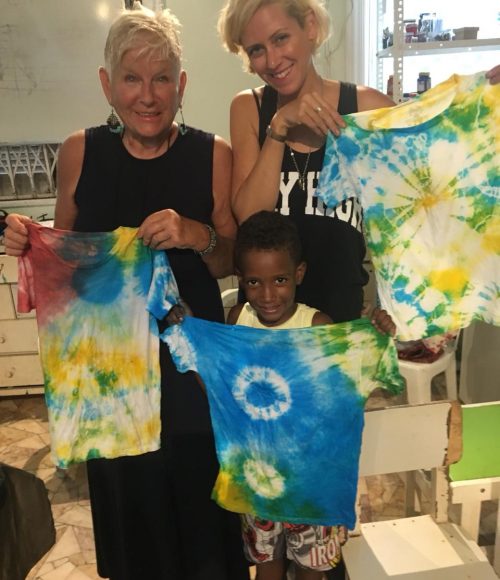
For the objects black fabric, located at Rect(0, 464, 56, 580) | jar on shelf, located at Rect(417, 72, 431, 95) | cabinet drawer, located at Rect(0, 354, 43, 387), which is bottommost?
cabinet drawer, located at Rect(0, 354, 43, 387)

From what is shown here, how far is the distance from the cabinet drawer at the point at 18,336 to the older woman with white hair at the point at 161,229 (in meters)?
1.44

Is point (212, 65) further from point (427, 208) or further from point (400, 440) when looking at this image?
point (400, 440)

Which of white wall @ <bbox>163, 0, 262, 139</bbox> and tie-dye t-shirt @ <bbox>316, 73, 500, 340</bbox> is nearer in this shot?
tie-dye t-shirt @ <bbox>316, 73, 500, 340</bbox>

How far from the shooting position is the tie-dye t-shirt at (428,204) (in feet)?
3.14

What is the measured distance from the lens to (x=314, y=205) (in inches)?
41.5

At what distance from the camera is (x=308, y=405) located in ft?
3.22

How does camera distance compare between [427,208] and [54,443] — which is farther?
[54,443]

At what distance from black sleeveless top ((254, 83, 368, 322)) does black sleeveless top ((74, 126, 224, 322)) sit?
157mm

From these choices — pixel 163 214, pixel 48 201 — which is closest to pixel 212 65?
pixel 48 201

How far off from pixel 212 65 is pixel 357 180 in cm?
193

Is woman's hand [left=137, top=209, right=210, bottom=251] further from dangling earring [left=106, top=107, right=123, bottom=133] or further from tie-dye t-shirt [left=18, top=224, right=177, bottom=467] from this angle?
dangling earring [left=106, top=107, right=123, bottom=133]

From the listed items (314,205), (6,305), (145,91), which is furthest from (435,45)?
(6,305)

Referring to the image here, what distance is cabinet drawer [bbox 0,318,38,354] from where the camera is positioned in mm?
2479

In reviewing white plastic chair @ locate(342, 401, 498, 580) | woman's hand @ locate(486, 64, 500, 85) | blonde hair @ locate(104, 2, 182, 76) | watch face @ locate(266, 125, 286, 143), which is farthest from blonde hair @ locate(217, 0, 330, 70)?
white plastic chair @ locate(342, 401, 498, 580)
